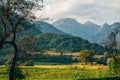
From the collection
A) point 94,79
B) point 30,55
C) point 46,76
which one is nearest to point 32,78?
point 46,76

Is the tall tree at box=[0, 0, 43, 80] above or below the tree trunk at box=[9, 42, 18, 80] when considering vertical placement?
above

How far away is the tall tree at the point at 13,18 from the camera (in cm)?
4644

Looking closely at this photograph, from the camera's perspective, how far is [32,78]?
298 feet

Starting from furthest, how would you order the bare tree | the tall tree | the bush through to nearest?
1. the bush
2. the bare tree
3. the tall tree

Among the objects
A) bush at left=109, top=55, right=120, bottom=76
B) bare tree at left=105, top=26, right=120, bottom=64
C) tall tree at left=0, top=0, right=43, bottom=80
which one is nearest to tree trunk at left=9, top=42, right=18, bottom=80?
tall tree at left=0, top=0, right=43, bottom=80

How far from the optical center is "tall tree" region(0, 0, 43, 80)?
4644 centimetres

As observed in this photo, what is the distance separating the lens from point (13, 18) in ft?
156

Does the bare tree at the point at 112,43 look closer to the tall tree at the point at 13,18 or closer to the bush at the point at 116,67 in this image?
the bush at the point at 116,67

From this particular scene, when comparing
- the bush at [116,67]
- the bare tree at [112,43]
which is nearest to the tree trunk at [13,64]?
the bare tree at [112,43]

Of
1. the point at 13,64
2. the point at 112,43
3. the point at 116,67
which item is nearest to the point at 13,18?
the point at 13,64

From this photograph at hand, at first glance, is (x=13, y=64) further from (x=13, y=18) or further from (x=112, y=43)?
(x=112, y=43)

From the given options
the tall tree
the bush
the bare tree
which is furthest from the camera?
the bush

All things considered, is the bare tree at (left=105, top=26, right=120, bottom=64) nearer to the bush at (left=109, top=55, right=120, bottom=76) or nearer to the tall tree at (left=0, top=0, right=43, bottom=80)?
the bush at (left=109, top=55, right=120, bottom=76)

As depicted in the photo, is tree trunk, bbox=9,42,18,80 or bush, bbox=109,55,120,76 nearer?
tree trunk, bbox=9,42,18,80
